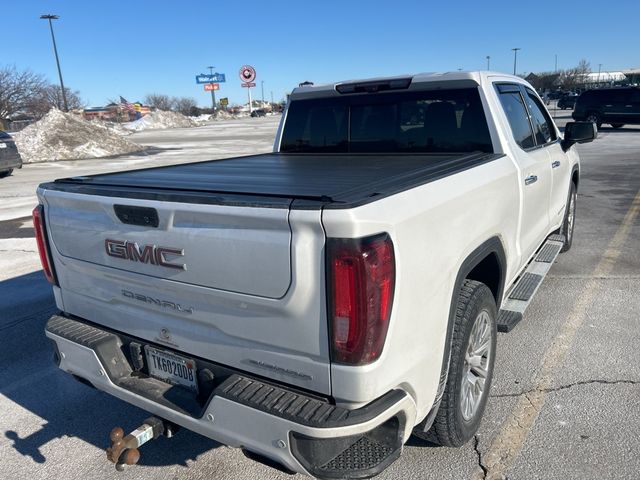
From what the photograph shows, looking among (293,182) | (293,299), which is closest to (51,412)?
(293,182)

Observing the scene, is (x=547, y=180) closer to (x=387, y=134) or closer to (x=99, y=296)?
(x=387, y=134)

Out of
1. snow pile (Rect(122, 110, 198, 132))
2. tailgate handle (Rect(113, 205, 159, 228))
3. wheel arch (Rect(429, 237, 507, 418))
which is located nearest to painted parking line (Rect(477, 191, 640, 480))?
wheel arch (Rect(429, 237, 507, 418))

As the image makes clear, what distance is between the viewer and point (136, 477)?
9.33 ft

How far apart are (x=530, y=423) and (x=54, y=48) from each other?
40.2 metres

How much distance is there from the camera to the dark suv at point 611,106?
23438mm

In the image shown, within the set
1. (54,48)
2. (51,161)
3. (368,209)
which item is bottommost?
(51,161)

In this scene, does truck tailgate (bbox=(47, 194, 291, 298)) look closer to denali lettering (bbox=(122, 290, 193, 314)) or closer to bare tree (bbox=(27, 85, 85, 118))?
denali lettering (bbox=(122, 290, 193, 314))

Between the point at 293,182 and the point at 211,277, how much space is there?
0.74 m

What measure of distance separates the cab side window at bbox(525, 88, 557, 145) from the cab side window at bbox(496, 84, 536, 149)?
0.21m

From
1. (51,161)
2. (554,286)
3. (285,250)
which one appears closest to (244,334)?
(285,250)

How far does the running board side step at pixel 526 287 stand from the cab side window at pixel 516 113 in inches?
39.9

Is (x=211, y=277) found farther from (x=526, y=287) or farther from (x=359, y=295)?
(x=526, y=287)

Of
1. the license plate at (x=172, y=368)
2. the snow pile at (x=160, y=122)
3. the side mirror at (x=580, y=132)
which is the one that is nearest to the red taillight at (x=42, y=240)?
the license plate at (x=172, y=368)

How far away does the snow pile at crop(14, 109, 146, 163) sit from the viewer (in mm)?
21844
